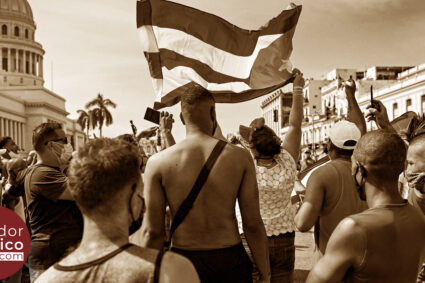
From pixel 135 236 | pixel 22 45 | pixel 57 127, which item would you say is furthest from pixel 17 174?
pixel 22 45

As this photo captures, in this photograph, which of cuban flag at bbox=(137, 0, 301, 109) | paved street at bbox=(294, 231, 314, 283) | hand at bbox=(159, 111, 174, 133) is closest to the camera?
hand at bbox=(159, 111, 174, 133)

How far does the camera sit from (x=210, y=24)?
247 inches

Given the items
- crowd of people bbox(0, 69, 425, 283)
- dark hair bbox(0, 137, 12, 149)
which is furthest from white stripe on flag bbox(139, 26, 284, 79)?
dark hair bbox(0, 137, 12, 149)

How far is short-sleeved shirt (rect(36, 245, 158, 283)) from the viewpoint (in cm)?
164

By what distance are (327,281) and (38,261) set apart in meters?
2.85

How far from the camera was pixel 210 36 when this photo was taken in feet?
20.6

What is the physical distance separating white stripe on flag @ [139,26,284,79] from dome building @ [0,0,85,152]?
87.1m

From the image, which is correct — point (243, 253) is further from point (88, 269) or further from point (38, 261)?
point (38, 261)

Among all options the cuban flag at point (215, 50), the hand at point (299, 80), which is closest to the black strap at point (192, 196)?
the hand at point (299, 80)

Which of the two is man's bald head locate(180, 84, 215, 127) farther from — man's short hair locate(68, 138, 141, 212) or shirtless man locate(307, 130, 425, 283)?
man's short hair locate(68, 138, 141, 212)

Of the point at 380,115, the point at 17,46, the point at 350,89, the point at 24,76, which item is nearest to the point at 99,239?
the point at 380,115

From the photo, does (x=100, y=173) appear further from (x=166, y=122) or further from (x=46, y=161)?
(x=46, y=161)

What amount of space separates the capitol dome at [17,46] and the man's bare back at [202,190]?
105488 mm

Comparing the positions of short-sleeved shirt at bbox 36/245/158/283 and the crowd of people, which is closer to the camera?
short-sleeved shirt at bbox 36/245/158/283
